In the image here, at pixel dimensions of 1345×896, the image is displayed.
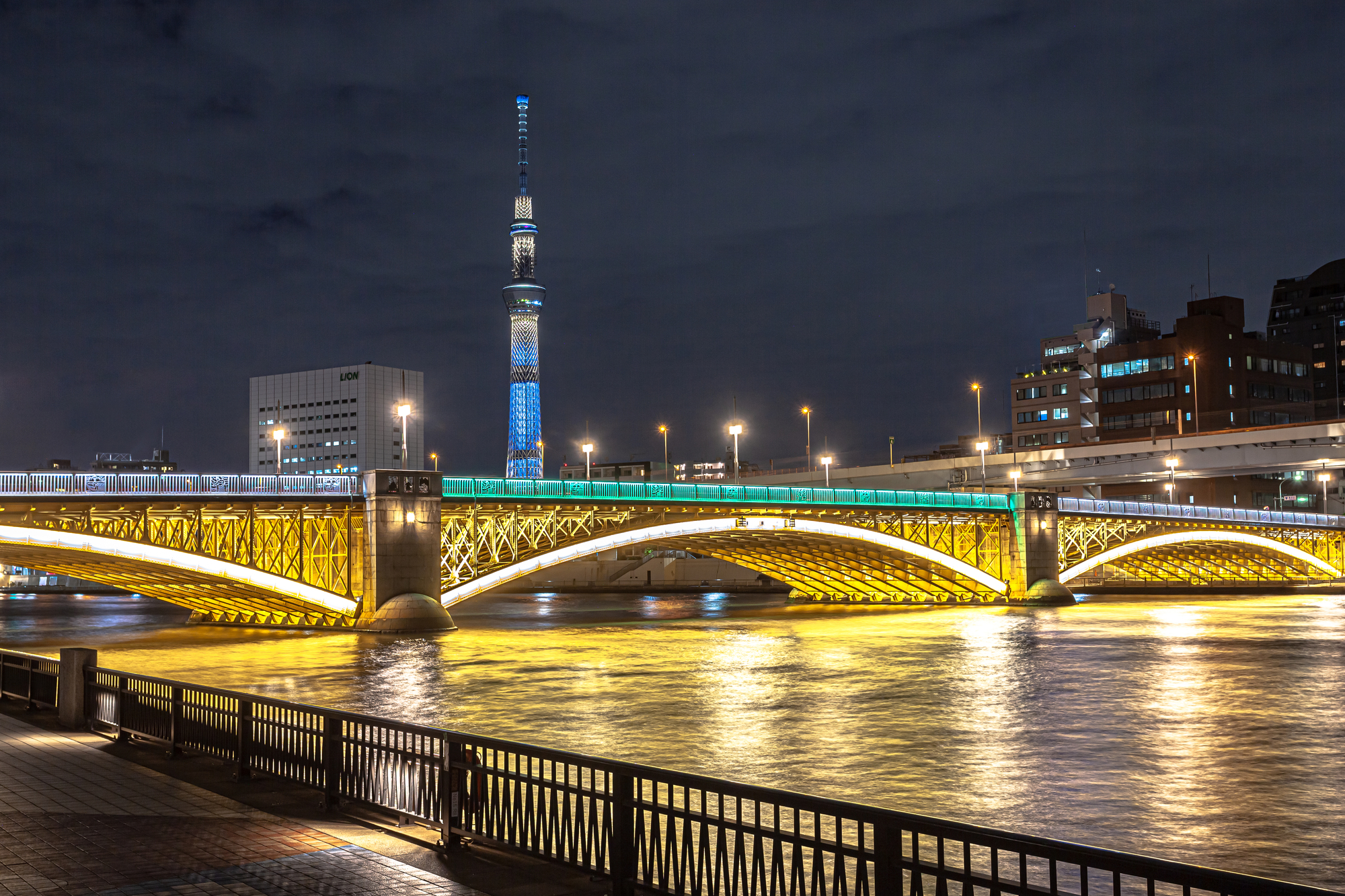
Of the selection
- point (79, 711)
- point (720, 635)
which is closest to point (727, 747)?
point (79, 711)

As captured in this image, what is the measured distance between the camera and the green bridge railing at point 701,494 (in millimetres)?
58562

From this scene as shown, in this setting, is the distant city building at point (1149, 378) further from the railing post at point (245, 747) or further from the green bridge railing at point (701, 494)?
the railing post at point (245, 747)

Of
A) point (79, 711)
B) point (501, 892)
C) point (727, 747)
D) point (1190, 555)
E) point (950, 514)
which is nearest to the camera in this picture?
point (501, 892)

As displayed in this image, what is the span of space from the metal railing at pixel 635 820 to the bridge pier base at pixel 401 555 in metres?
35.1

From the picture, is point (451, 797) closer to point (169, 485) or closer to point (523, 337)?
point (169, 485)

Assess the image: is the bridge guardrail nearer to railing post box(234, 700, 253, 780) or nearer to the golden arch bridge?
the golden arch bridge

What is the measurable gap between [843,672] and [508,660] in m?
12.5

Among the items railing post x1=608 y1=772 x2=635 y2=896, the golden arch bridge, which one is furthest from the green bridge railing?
railing post x1=608 y1=772 x2=635 y2=896

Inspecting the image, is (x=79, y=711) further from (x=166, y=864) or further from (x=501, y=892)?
(x=501, y=892)

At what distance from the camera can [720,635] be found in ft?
183

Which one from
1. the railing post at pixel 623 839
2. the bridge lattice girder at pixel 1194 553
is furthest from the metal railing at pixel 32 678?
the bridge lattice girder at pixel 1194 553

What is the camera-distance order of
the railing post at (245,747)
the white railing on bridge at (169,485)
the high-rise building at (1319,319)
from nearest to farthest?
the railing post at (245,747)
the white railing on bridge at (169,485)
the high-rise building at (1319,319)

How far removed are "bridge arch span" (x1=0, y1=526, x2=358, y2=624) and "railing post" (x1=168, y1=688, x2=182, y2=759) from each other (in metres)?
33.8

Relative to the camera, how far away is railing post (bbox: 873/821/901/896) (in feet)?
24.8
